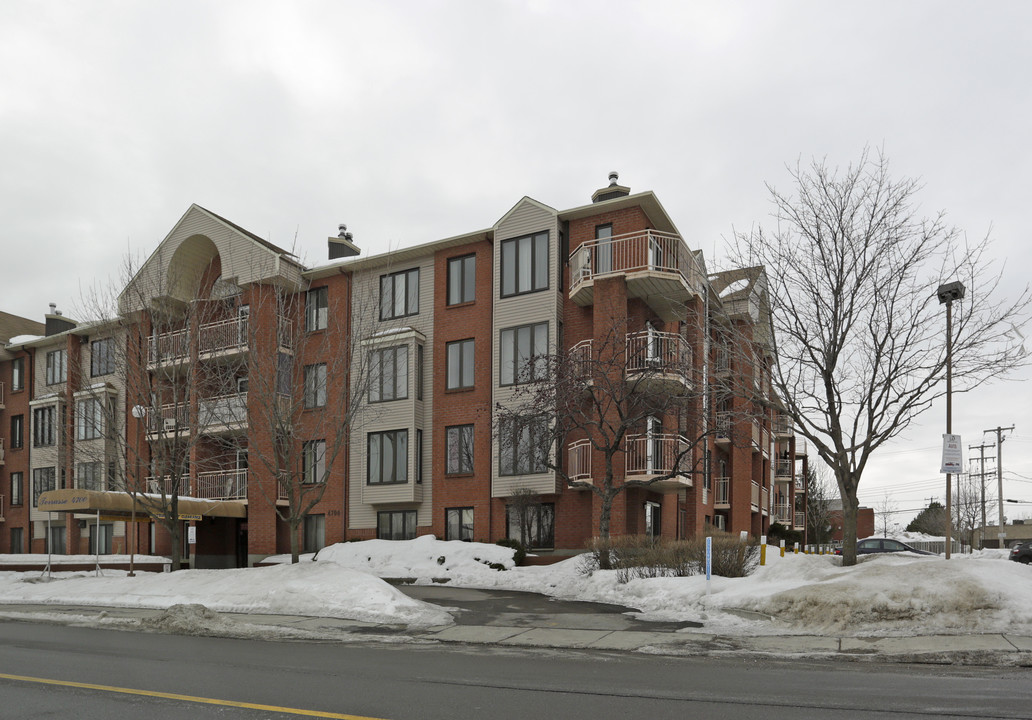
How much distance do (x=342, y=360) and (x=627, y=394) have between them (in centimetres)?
810

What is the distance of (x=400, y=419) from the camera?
103 ft

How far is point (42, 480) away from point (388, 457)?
2111 cm

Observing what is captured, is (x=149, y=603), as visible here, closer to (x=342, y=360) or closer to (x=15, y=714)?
(x=342, y=360)

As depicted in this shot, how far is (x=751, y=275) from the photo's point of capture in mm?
19719

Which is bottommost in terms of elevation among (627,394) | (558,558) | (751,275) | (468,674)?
(558,558)

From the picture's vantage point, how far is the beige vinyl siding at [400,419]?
3081cm

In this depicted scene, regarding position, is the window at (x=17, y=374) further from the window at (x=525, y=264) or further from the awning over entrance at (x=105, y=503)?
the window at (x=525, y=264)

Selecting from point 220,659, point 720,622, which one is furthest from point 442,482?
point 220,659

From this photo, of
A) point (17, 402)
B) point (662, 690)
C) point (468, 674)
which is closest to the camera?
point (662, 690)

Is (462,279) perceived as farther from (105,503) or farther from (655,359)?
(105,503)

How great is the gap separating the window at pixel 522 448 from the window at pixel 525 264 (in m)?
5.03

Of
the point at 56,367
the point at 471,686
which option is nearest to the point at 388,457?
the point at 56,367

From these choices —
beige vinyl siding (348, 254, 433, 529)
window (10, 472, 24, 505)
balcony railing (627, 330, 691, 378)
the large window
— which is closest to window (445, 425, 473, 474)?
beige vinyl siding (348, 254, 433, 529)

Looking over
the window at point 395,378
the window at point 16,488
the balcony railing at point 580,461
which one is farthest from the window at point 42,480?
the balcony railing at point 580,461
